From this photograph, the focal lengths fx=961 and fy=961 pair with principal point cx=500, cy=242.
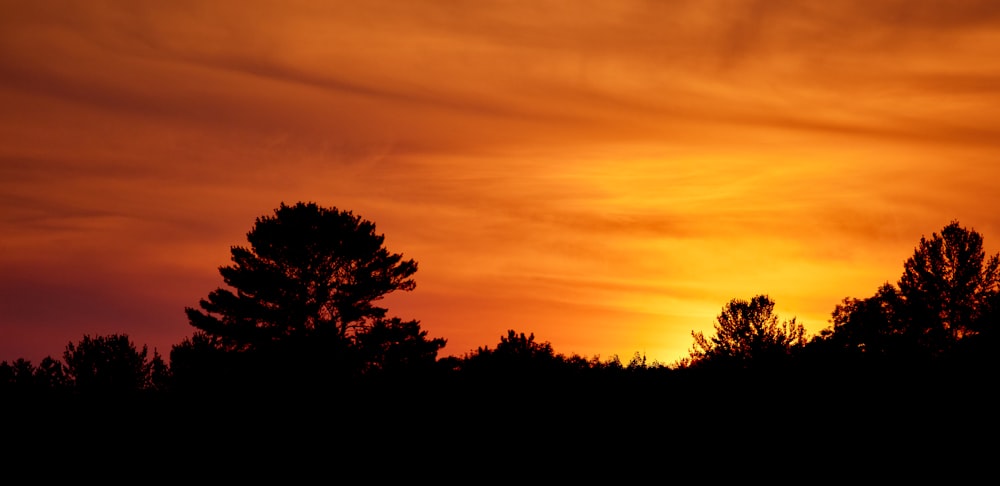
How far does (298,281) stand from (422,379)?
95.0 feet

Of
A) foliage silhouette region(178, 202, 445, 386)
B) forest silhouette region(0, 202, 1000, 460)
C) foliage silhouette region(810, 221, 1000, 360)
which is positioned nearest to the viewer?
forest silhouette region(0, 202, 1000, 460)

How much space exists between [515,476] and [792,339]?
223 feet

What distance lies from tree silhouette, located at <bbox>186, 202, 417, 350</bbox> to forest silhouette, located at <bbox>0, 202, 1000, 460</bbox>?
9cm

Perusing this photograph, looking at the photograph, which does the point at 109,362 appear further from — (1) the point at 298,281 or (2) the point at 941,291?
(2) the point at 941,291

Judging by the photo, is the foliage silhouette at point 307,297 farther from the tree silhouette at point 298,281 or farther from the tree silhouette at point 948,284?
the tree silhouette at point 948,284

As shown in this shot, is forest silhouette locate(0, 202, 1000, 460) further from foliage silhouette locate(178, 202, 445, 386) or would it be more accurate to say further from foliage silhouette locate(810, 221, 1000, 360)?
foliage silhouette locate(810, 221, 1000, 360)

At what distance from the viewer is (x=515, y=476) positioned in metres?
27.9

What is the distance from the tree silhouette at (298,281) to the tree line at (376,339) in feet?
0.26

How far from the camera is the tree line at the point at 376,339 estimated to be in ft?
116

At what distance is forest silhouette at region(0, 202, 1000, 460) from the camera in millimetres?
29938

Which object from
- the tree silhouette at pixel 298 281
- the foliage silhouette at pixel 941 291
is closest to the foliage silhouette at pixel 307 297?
the tree silhouette at pixel 298 281

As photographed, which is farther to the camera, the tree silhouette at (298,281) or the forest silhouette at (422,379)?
the tree silhouette at (298,281)

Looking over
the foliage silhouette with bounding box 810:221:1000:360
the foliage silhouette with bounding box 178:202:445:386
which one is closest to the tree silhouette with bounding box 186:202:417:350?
the foliage silhouette with bounding box 178:202:445:386

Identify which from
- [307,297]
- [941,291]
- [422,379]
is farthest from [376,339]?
[941,291]
